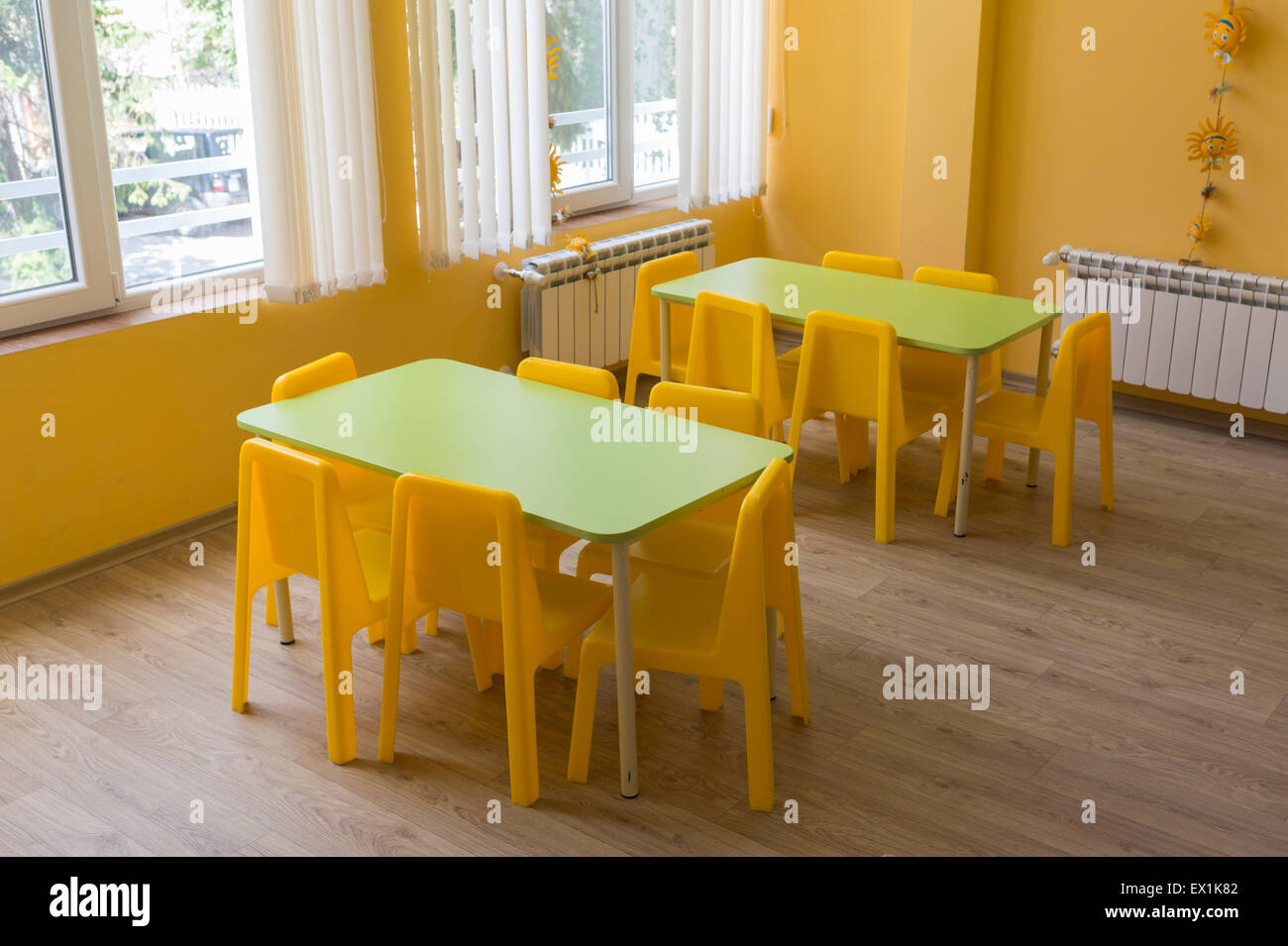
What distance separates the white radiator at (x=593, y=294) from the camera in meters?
5.45

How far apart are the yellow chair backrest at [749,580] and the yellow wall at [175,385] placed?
2327mm

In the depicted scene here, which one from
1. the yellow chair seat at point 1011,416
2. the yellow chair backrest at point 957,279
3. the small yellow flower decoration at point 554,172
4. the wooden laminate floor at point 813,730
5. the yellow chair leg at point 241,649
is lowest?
the wooden laminate floor at point 813,730

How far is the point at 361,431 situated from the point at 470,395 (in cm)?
43

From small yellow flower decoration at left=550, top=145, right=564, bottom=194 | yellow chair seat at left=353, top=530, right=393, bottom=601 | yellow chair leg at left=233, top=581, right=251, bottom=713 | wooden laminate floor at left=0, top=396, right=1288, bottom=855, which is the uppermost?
small yellow flower decoration at left=550, top=145, right=564, bottom=194

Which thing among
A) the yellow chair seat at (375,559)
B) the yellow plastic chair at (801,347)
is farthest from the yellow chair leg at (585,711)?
the yellow plastic chair at (801,347)

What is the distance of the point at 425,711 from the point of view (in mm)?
3383

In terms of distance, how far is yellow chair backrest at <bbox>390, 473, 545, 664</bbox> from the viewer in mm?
2803

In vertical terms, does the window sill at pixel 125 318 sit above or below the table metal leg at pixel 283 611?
above

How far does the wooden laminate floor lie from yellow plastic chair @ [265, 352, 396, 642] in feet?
1.42

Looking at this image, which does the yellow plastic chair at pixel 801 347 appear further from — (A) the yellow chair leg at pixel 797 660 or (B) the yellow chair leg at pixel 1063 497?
(A) the yellow chair leg at pixel 797 660

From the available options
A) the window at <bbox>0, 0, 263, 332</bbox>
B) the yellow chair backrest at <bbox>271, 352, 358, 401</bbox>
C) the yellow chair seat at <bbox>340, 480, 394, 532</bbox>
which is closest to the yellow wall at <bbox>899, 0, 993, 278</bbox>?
the window at <bbox>0, 0, 263, 332</bbox>

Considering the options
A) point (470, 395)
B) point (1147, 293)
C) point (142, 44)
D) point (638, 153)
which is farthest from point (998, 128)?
point (142, 44)

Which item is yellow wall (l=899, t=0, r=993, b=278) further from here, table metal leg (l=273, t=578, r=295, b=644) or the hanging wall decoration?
table metal leg (l=273, t=578, r=295, b=644)
